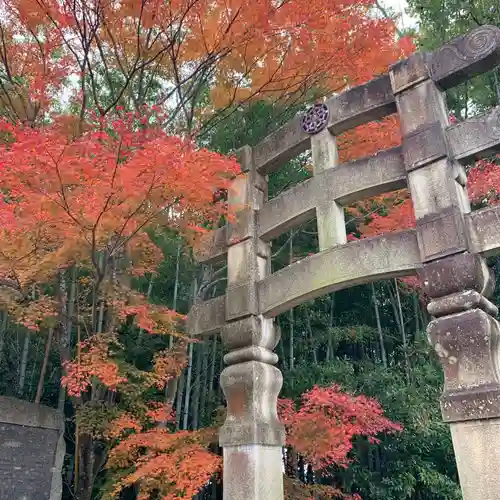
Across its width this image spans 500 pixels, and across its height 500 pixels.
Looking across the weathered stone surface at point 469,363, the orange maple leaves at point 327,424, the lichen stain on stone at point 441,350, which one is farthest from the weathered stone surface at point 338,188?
the orange maple leaves at point 327,424

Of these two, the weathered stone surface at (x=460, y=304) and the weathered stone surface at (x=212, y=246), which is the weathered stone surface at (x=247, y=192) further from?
the weathered stone surface at (x=460, y=304)

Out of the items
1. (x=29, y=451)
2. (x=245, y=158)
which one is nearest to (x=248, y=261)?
(x=245, y=158)

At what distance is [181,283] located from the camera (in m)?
12.5

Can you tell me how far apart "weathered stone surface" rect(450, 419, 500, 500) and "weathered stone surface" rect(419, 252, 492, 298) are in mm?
1312

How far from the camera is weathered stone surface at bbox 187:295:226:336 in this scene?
7051mm

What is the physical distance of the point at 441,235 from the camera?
527 cm

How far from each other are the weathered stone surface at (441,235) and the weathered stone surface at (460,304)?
1.52ft

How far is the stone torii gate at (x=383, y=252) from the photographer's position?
4.78 m

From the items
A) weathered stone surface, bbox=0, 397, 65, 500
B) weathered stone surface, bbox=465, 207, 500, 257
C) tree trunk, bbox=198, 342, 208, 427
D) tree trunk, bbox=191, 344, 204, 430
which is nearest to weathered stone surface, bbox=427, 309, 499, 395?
weathered stone surface, bbox=465, 207, 500, 257

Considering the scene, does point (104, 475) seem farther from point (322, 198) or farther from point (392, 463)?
point (322, 198)

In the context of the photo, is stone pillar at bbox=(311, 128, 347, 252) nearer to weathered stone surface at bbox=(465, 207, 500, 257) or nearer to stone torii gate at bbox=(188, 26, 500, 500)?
stone torii gate at bbox=(188, 26, 500, 500)

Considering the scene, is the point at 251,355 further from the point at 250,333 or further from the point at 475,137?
the point at 475,137

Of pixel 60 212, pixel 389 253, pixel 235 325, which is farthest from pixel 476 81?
pixel 60 212

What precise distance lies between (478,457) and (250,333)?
3022mm
